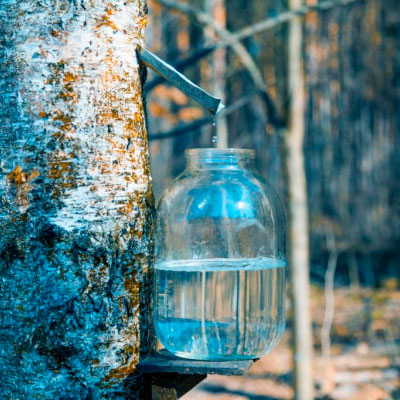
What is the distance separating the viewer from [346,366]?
5855 mm

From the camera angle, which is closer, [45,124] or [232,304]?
[45,124]

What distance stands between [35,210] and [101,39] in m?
0.45

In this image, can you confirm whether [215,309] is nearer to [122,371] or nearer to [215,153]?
[122,371]

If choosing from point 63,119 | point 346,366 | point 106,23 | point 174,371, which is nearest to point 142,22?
point 106,23

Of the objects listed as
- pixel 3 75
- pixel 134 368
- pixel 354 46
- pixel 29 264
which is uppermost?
pixel 354 46

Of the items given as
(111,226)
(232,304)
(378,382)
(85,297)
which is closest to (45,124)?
(111,226)

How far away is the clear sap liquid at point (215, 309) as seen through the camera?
1630 mm

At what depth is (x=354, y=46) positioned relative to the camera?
28.0 ft

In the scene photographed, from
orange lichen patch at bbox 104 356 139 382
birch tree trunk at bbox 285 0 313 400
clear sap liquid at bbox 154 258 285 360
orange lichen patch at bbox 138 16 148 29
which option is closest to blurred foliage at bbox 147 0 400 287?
birch tree trunk at bbox 285 0 313 400

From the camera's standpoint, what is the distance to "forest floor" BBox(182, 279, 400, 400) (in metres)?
5.34

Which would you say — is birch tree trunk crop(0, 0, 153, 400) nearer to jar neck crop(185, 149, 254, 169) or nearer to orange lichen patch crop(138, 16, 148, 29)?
orange lichen patch crop(138, 16, 148, 29)

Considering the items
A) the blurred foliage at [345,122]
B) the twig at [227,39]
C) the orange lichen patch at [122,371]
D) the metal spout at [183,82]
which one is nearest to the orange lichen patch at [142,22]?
the metal spout at [183,82]

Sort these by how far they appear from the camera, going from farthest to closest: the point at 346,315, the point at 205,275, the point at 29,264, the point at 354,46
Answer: the point at 354,46, the point at 346,315, the point at 205,275, the point at 29,264

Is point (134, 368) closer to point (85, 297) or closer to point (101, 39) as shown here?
point (85, 297)
